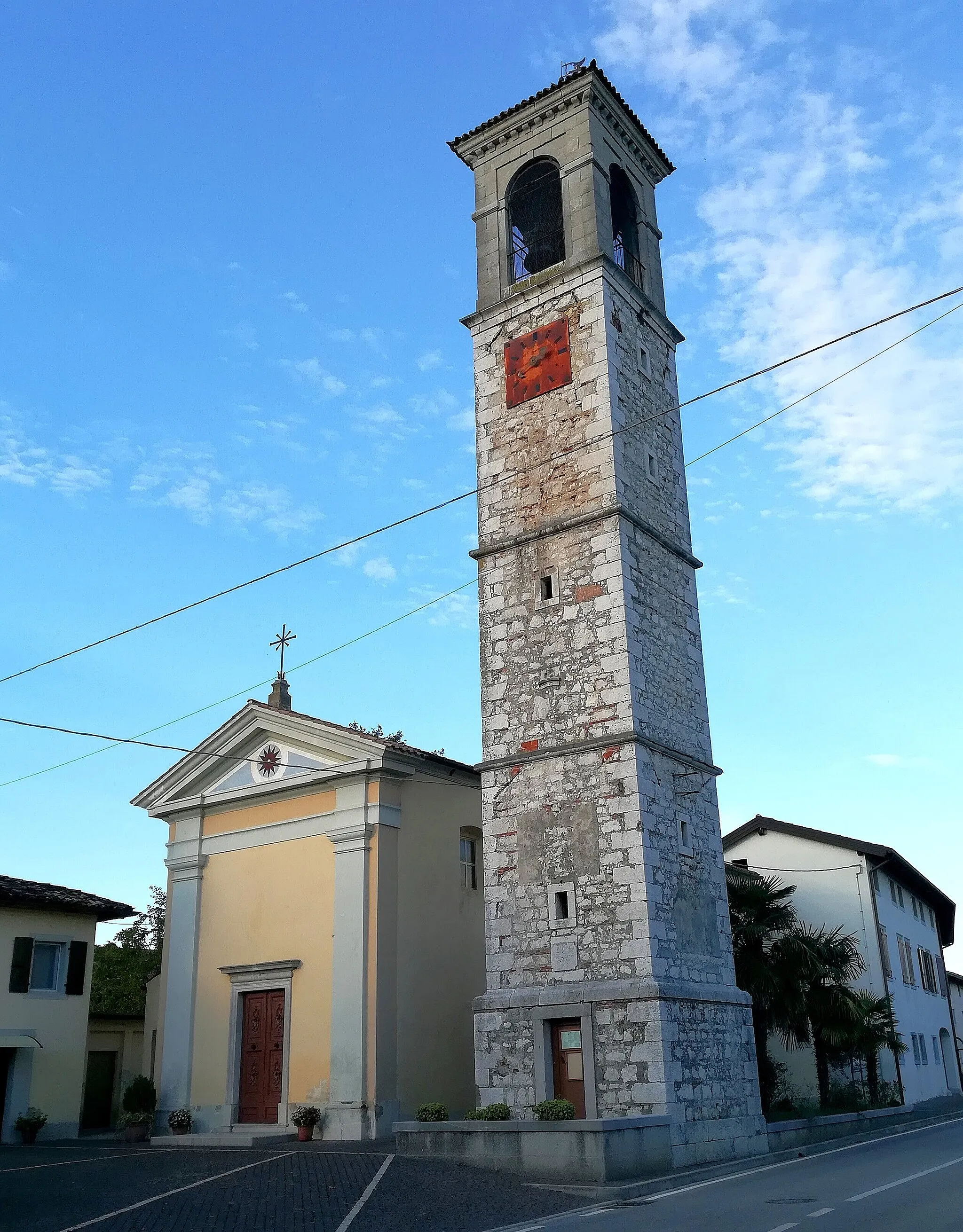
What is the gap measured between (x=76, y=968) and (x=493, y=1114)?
13779 millimetres

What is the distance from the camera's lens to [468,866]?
78.0 ft

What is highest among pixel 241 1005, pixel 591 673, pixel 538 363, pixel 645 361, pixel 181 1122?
pixel 645 361

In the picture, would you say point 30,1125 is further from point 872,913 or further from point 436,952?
point 872,913

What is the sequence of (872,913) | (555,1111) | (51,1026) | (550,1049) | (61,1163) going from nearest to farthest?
(555,1111), (550,1049), (61,1163), (51,1026), (872,913)

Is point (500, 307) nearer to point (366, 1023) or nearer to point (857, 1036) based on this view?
point (366, 1023)

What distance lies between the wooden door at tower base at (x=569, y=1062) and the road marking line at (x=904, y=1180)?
4.61 meters

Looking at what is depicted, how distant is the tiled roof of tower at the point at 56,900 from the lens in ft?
80.2

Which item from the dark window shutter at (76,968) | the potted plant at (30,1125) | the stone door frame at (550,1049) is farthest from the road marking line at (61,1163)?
the dark window shutter at (76,968)

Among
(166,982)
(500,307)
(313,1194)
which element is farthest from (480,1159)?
(500,307)

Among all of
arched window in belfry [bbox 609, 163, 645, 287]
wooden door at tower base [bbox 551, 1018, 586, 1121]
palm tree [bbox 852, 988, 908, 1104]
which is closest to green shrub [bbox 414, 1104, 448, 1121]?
wooden door at tower base [bbox 551, 1018, 586, 1121]

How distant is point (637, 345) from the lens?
21375 millimetres

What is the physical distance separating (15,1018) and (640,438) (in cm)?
1836

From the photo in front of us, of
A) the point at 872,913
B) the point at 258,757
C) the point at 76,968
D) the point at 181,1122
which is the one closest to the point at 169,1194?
the point at 181,1122

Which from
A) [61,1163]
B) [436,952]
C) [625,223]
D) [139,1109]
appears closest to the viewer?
[61,1163]
